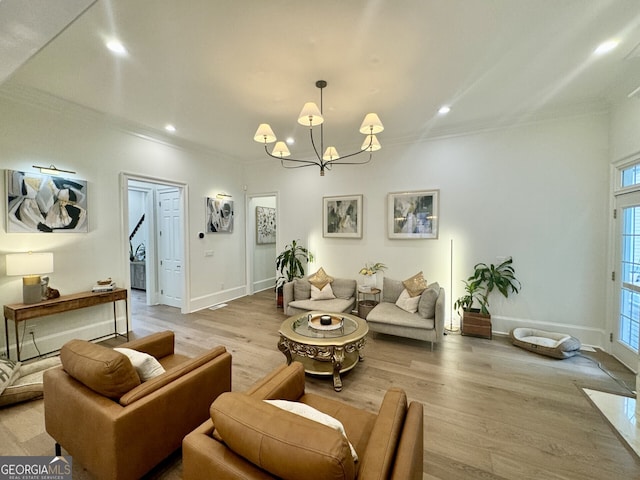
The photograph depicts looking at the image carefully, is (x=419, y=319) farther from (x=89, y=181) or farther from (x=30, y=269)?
(x=89, y=181)

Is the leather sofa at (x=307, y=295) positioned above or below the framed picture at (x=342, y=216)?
below

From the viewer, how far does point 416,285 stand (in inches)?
157

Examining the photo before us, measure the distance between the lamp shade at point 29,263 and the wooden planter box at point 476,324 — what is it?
18.0 ft

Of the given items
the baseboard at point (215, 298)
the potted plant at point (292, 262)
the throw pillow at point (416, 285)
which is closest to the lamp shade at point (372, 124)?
the throw pillow at point (416, 285)

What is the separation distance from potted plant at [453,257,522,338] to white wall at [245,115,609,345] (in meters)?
0.13

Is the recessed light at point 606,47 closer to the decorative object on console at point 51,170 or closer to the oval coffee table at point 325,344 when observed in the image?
the oval coffee table at point 325,344

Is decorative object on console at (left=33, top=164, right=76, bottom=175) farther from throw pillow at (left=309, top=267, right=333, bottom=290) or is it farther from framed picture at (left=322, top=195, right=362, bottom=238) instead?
framed picture at (left=322, top=195, right=362, bottom=238)

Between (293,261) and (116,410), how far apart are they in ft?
13.3

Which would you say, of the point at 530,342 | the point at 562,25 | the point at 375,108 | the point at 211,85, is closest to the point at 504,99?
the point at 562,25

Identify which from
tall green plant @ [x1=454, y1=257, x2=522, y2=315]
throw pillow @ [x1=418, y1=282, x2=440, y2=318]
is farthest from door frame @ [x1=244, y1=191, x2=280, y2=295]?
tall green plant @ [x1=454, y1=257, x2=522, y2=315]

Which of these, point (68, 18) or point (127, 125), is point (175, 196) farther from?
point (68, 18)

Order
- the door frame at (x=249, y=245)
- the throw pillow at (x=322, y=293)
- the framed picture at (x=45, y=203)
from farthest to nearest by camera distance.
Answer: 1. the door frame at (x=249, y=245)
2. the throw pillow at (x=322, y=293)
3. the framed picture at (x=45, y=203)

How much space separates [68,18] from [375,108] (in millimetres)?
3002

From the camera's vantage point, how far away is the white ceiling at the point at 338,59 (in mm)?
1944
